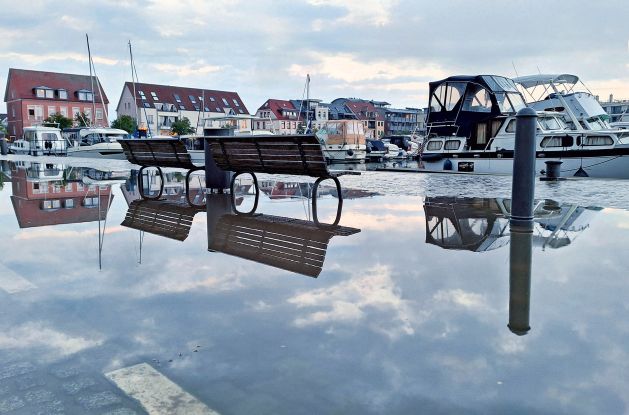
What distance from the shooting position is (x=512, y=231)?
5.68 metres

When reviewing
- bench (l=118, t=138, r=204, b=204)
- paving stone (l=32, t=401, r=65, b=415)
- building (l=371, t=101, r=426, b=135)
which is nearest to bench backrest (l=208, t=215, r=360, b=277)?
paving stone (l=32, t=401, r=65, b=415)

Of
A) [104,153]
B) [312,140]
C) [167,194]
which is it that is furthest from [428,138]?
[104,153]

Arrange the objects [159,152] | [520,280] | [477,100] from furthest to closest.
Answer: [477,100]
[159,152]
[520,280]

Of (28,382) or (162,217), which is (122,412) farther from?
(162,217)

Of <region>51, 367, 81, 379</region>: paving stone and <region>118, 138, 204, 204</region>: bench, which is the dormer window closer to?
<region>118, 138, 204, 204</region>: bench

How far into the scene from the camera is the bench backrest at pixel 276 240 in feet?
14.7

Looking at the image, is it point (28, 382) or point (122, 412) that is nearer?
point (122, 412)

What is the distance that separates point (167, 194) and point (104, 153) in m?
25.6

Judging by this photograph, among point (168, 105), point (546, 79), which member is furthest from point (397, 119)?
point (546, 79)

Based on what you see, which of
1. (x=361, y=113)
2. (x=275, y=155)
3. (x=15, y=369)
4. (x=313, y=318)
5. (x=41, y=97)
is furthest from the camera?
(x=361, y=113)

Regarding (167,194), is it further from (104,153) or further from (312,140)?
(104,153)

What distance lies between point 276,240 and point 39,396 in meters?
3.23

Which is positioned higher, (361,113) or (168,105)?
(361,113)

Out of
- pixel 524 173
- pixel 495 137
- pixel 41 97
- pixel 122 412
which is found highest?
pixel 41 97
